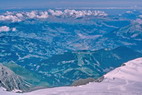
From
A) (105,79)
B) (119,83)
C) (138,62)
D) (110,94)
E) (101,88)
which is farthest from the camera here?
(138,62)

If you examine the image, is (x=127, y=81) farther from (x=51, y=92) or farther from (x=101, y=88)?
(x=51, y=92)

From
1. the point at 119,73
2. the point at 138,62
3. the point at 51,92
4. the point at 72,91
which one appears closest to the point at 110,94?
the point at 72,91

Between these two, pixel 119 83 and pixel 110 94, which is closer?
pixel 110 94

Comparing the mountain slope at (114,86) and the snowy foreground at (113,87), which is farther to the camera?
the mountain slope at (114,86)

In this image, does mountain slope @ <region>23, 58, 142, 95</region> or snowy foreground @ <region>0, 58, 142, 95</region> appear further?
mountain slope @ <region>23, 58, 142, 95</region>

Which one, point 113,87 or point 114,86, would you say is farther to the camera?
point 114,86

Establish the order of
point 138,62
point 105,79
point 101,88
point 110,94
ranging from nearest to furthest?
point 110,94
point 101,88
point 105,79
point 138,62

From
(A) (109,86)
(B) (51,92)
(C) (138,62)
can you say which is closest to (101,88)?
(A) (109,86)
